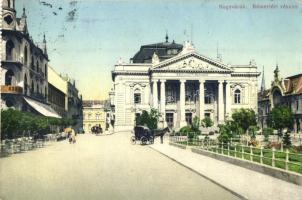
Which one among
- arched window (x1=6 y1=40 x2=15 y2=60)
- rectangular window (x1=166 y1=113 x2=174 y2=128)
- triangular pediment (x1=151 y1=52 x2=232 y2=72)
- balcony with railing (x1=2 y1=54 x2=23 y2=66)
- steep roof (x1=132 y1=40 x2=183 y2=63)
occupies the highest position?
steep roof (x1=132 y1=40 x2=183 y2=63)

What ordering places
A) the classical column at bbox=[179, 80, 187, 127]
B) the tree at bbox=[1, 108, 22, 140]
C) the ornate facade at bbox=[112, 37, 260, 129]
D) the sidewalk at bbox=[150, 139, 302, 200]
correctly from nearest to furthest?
the sidewalk at bbox=[150, 139, 302, 200] → the tree at bbox=[1, 108, 22, 140] → the ornate facade at bbox=[112, 37, 260, 129] → the classical column at bbox=[179, 80, 187, 127]

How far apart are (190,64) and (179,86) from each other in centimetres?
538

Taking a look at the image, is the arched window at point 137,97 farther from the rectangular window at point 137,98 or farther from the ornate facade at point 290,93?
the ornate facade at point 290,93

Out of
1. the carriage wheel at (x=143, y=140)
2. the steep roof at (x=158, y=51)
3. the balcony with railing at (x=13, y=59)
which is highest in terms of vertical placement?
the steep roof at (x=158, y=51)

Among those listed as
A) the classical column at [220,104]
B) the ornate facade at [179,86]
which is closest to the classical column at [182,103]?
the ornate facade at [179,86]

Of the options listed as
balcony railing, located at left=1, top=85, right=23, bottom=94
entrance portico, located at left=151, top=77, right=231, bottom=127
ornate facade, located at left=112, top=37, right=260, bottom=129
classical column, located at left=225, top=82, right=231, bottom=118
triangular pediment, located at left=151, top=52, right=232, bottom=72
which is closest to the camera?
balcony railing, located at left=1, top=85, right=23, bottom=94

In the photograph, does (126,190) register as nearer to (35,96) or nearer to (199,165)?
(199,165)

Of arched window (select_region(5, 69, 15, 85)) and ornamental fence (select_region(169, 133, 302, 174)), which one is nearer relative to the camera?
ornamental fence (select_region(169, 133, 302, 174))

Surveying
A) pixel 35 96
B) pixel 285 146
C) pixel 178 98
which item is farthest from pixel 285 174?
pixel 178 98

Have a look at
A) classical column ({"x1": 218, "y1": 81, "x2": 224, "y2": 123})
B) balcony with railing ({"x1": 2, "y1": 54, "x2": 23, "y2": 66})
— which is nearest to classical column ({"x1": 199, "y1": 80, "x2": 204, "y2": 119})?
classical column ({"x1": 218, "y1": 81, "x2": 224, "y2": 123})

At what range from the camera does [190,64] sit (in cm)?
7350

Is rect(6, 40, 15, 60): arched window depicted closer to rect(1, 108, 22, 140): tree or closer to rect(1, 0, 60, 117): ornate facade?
rect(1, 0, 60, 117): ornate facade

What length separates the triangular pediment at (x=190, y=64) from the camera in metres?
Answer: 72.5

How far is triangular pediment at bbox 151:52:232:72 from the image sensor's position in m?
72.5
